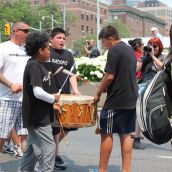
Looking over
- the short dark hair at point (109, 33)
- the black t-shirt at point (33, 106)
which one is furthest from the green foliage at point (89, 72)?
the black t-shirt at point (33, 106)

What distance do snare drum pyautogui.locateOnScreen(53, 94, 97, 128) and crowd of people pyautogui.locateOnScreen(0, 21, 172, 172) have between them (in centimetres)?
10

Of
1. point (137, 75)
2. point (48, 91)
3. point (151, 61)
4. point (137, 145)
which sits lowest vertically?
point (137, 145)

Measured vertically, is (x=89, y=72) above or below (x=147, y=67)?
below

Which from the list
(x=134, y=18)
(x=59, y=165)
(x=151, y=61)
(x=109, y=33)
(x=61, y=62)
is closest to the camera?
(x=109, y=33)

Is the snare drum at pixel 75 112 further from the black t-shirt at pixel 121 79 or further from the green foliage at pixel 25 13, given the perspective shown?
the green foliage at pixel 25 13

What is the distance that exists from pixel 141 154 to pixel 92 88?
632 cm

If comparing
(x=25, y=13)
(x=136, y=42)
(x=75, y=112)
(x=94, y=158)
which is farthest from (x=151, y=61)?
(x=25, y=13)

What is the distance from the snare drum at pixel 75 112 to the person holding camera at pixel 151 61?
2.02 m

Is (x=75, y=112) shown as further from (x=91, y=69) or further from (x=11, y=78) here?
(x=91, y=69)

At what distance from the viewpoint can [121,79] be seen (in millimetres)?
5371

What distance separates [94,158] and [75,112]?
199 cm

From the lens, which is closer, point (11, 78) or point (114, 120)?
point (114, 120)

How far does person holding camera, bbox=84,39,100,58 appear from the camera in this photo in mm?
16734

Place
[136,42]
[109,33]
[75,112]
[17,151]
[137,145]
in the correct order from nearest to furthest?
[75,112], [109,33], [17,151], [137,145], [136,42]
